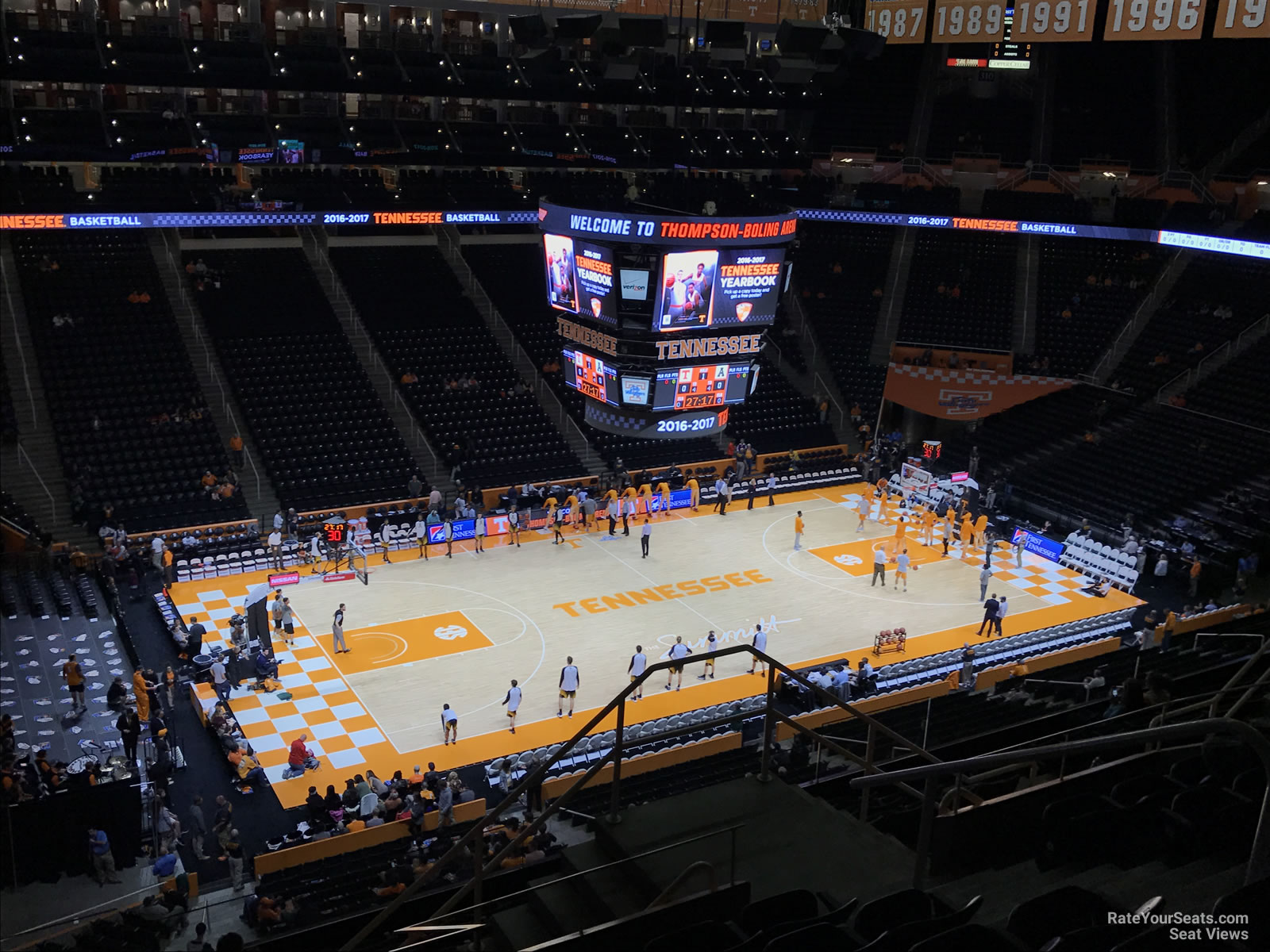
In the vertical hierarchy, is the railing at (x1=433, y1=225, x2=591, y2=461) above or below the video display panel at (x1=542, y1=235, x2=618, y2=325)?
below

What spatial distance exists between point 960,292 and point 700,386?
21.9 meters

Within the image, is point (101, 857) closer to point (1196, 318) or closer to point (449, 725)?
point (449, 725)

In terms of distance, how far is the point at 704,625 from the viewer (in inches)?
1018

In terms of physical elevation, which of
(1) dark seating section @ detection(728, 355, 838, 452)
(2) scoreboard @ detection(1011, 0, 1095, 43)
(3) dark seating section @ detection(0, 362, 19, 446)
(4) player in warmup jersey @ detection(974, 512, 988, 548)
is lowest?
(4) player in warmup jersey @ detection(974, 512, 988, 548)

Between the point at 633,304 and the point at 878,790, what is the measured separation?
41.7 feet

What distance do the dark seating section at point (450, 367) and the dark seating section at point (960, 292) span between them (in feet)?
46.9

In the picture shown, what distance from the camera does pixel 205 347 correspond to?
34625mm

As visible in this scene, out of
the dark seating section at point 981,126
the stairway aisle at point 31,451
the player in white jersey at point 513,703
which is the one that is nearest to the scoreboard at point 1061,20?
the dark seating section at point 981,126

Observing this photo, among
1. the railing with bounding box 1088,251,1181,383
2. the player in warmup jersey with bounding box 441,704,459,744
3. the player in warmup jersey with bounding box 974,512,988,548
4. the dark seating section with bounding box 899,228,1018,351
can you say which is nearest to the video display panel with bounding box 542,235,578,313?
the player in warmup jersey with bounding box 441,704,459,744

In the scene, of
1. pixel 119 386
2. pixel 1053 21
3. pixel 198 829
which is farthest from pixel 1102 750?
pixel 1053 21

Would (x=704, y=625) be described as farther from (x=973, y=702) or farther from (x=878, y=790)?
(x=878, y=790)

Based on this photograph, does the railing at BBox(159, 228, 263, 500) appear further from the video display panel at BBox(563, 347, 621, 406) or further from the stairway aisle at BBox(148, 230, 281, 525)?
the video display panel at BBox(563, 347, 621, 406)

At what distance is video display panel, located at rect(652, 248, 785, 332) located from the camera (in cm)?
2233

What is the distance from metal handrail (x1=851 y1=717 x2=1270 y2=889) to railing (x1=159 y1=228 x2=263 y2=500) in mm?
26001
